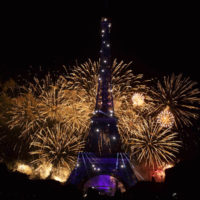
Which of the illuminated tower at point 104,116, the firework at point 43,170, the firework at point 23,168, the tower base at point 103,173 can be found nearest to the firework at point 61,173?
the firework at point 43,170

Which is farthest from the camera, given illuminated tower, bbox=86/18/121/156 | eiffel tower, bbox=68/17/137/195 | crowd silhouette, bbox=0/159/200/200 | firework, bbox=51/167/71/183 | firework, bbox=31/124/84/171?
illuminated tower, bbox=86/18/121/156

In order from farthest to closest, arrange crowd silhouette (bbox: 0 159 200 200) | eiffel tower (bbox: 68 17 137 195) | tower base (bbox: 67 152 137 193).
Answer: eiffel tower (bbox: 68 17 137 195) → tower base (bbox: 67 152 137 193) → crowd silhouette (bbox: 0 159 200 200)

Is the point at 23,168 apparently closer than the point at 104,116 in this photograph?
Yes

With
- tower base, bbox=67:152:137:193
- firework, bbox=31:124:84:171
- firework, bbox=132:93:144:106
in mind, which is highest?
firework, bbox=132:93:144:106

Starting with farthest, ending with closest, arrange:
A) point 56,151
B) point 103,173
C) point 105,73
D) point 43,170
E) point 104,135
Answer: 1. point 104,135
2. point 105,73
3. point 43,170
4. point 56,151
5. point 103,173

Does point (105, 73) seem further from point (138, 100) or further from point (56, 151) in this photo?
point (56, 151)

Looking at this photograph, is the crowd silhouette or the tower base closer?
the crowd silhouette

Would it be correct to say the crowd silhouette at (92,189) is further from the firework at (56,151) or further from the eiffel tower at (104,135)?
the firework at (56,151)

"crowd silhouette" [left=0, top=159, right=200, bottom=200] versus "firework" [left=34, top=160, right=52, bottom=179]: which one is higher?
"firework" [left=34, top=160, right=52, bottom=179]

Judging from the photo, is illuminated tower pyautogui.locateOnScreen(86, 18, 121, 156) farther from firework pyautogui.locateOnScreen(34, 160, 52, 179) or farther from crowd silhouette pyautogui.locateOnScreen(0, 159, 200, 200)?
crowd silhouette pyautogui.locateOnScreen(0, 159, 200, 200)

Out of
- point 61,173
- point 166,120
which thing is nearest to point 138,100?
point 166,120

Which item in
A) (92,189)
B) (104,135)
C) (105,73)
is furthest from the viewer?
(104,135)

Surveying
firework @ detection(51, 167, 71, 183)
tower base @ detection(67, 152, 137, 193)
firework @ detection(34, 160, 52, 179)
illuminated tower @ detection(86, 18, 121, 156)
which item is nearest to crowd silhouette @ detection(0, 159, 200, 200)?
tower base @ detection(67, 152, 137, 193)
